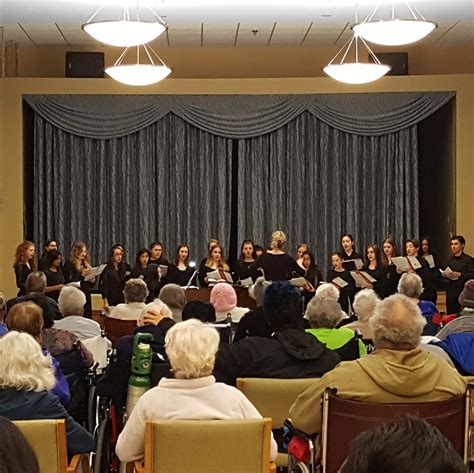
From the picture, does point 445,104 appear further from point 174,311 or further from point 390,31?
point 174,311

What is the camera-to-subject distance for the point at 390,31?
10250 millimetres

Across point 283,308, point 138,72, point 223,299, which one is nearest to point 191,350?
point 283,308

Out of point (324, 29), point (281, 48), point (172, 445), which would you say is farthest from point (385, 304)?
point (281, 48)

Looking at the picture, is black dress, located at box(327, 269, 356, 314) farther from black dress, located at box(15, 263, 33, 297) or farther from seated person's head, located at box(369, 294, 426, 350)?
seated person's head, located at box(369, 294, 426, 350)

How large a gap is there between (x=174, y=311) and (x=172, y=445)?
350cm

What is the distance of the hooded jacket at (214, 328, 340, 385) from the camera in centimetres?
508

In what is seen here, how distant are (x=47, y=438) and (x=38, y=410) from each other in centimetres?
34

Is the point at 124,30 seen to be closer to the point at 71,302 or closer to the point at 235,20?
the point at 235,20

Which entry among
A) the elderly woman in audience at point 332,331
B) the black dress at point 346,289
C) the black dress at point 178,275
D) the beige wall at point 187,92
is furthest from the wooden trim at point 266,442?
the beige wall at point 187,92

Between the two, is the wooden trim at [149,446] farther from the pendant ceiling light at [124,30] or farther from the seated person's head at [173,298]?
the pendant ceiling light at [124,30]

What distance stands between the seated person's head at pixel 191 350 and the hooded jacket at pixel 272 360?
930 millimetres

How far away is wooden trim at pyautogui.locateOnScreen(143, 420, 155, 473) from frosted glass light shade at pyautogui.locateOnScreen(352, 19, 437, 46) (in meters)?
7.06

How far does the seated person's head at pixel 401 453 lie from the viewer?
4.88ft

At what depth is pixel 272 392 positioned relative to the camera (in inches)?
183
